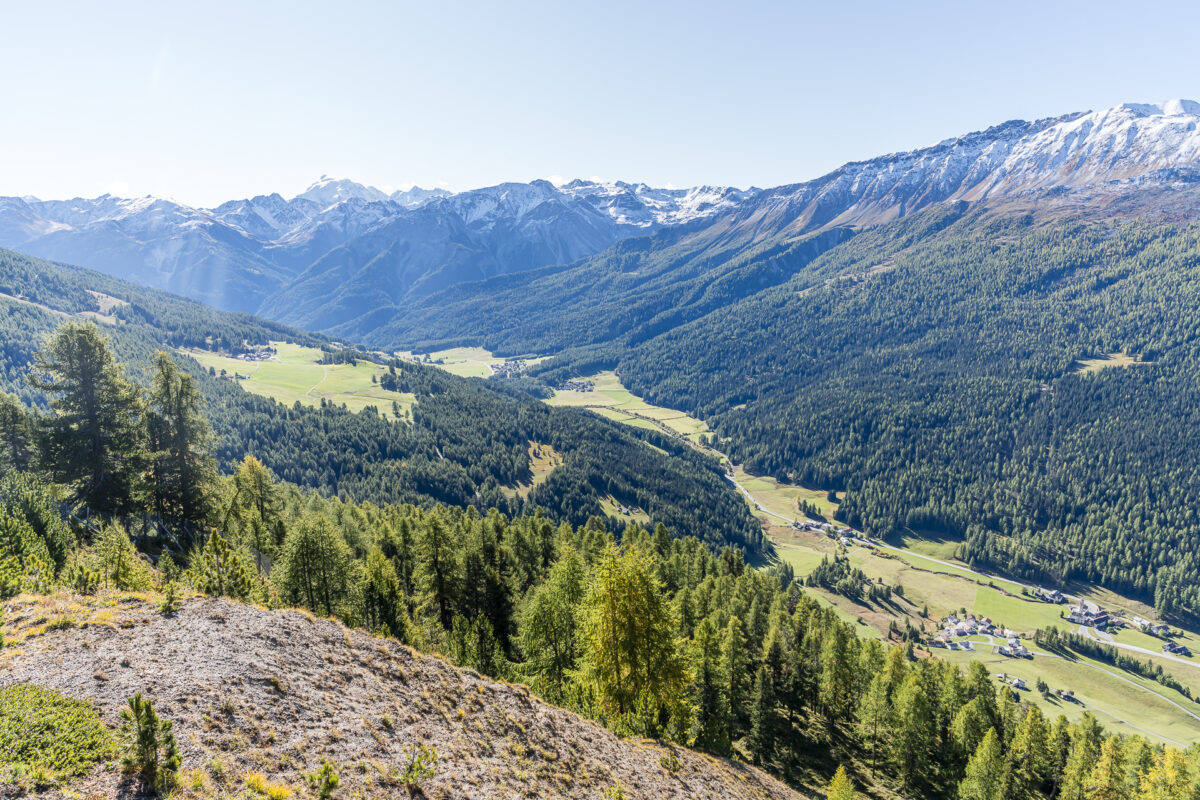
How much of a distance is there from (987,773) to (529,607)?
174 ft

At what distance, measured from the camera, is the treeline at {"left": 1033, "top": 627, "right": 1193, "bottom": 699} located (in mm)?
156637

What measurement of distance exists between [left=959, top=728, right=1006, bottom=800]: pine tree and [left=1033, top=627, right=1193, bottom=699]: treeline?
15194cm

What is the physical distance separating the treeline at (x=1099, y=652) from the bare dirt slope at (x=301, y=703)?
656ft

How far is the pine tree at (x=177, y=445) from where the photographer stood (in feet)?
174

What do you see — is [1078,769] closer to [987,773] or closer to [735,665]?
→ [987,773]

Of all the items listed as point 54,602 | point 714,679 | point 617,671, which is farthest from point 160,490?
point 714,679

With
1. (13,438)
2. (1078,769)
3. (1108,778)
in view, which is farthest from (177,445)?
(1078,769)

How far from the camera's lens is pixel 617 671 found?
3828 centimetres

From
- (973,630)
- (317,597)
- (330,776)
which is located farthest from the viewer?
(973,630)

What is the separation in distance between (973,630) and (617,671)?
18872 centimetres

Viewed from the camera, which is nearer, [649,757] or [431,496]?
[649,757]

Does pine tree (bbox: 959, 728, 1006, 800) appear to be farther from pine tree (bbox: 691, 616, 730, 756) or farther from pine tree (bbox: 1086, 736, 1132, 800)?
pine tree (bbox: 691, 616, 730, 756)

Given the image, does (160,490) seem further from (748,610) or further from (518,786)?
(748,610)

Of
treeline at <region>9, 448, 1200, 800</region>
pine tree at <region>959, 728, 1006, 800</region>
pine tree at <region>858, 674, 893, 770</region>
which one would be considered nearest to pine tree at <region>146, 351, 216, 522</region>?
treeline at <region>9, 448, 1200, 800</region>
